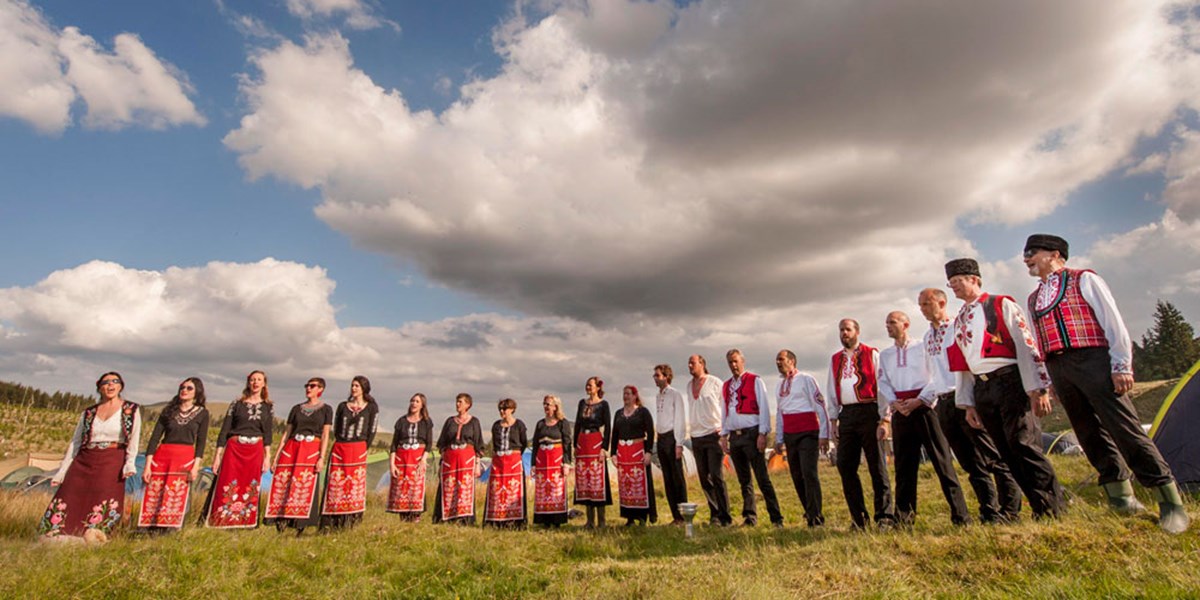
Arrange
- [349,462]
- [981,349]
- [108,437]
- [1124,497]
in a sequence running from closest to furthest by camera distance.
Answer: [1124,497] → [981,349] → [108,437] → [349,462]

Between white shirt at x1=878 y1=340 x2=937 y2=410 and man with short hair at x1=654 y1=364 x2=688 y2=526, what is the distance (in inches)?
126

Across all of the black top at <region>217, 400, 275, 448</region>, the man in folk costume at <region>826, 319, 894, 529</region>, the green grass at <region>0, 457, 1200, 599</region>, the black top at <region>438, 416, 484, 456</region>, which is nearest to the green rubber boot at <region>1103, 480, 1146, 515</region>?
the green grass at <region>0, 457, 1200, 599</region>

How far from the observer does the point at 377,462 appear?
1988 cm

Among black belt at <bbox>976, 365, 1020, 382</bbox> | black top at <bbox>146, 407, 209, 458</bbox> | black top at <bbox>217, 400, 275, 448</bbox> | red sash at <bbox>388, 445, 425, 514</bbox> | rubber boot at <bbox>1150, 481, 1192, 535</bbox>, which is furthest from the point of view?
red sash at <bbox>388, 445, 425, 514</bbox>

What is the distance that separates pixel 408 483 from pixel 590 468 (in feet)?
8.73

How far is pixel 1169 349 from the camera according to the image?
6009 cm

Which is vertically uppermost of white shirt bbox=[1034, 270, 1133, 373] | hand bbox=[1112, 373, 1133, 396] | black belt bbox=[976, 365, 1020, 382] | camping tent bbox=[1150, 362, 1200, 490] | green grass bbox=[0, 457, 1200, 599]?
white shirt bbox=[1034, 270, 1133, 373]

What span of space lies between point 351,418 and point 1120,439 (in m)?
8.16

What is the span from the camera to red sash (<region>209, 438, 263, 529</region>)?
7.94m

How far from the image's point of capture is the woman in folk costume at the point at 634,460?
8992 millimetres

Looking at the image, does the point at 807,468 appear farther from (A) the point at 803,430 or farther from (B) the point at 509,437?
(B) the point at 509,437

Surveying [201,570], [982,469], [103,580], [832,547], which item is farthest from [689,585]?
[103,580]

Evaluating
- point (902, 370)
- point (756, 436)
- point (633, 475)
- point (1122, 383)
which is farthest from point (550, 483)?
point (1122, 383)

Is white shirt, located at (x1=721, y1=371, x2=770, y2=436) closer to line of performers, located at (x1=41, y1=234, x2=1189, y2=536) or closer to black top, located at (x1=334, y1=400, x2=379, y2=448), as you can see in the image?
line of performers, located at (x1=41, y1=234, x2=1189, y2=536)
